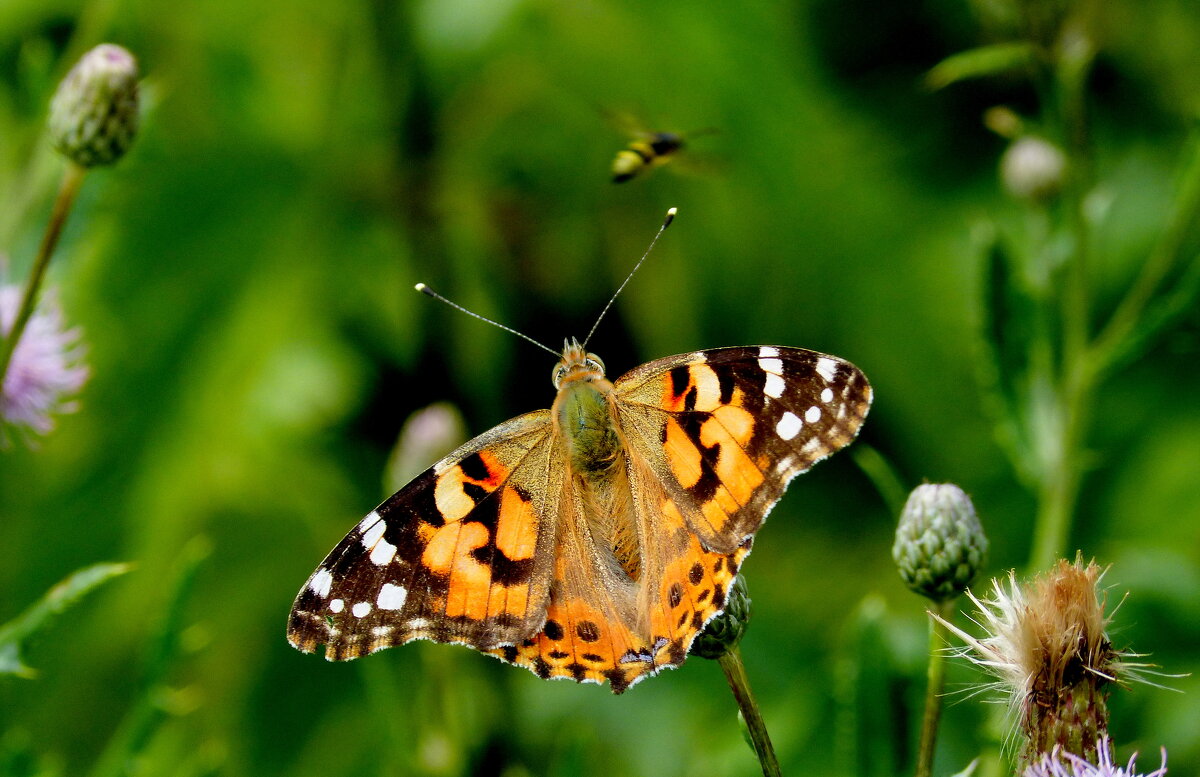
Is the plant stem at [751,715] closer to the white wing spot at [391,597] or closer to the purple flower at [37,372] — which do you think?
the white wing spot at [391,597]

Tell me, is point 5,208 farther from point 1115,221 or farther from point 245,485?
point 1115,221

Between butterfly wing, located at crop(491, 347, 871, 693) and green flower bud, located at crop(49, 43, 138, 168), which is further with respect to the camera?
green flower bud, located at crop(49, 43, 138, 168)

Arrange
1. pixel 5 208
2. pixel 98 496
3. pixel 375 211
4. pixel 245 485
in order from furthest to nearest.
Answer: pixel 375 211 → pixel 245 485 → pixel 98 496 → pixel 5 208

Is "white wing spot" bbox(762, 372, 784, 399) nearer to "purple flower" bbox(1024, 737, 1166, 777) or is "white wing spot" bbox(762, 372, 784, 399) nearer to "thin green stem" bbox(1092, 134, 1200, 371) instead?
"purple flower" bbox(1024, 737, 1166, 777)

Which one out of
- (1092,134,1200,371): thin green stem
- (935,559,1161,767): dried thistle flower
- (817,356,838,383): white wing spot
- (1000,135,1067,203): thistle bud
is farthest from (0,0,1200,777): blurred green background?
(935,559,1161,767): dried thistle flower

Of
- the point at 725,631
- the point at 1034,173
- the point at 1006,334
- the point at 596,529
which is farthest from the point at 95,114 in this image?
the point at 1034,173

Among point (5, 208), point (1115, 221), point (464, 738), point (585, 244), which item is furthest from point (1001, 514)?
point (5, 208)
